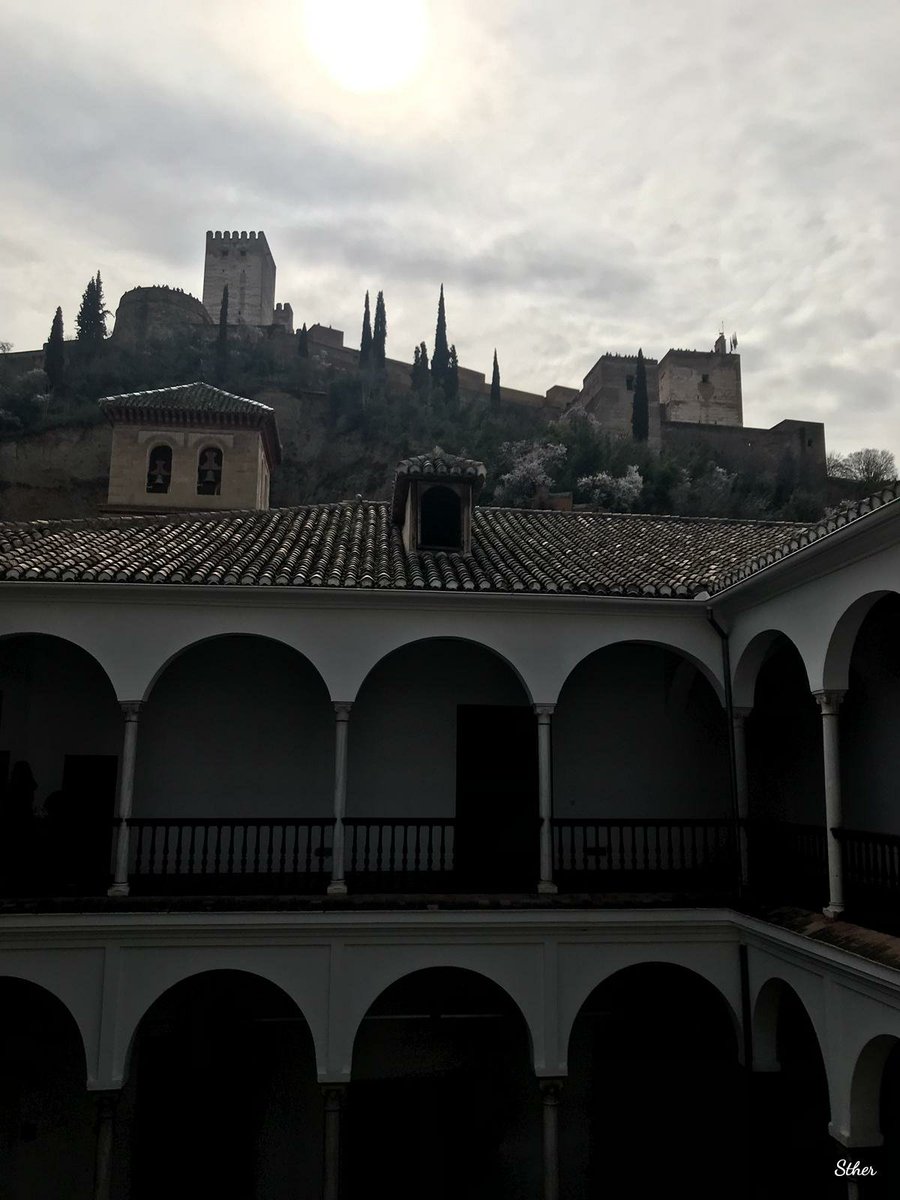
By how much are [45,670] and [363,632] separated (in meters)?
4.57

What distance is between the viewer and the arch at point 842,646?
864cm

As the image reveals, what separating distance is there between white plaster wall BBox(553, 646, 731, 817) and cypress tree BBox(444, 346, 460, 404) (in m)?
49.3

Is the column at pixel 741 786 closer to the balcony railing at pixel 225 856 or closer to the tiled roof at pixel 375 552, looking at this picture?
the tiled roof at pixel 375 552

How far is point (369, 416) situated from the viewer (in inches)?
2221

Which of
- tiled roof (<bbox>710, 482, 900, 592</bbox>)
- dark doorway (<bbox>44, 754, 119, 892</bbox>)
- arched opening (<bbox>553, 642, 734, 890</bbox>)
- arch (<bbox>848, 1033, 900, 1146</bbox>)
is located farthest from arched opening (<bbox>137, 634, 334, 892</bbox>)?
arch (<bbox>848, 1033, 900, 1146</bbox>)

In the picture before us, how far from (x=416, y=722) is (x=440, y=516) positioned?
2.79 meters

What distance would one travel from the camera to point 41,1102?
1145 centimetres

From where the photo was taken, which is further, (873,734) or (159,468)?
(159,468)

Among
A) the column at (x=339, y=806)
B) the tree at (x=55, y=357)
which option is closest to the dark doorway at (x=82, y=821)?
the column at (x=339, y=806)

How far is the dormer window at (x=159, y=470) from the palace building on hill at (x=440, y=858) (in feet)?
47.4

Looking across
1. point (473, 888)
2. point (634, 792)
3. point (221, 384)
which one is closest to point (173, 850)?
point (473, 888)

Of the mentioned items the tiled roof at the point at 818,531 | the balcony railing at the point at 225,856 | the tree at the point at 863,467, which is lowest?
the balcony railing at the point at 225,856

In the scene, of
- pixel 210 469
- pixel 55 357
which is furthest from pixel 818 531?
pixel 55 357

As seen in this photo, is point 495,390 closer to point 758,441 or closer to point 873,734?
point 758,441
